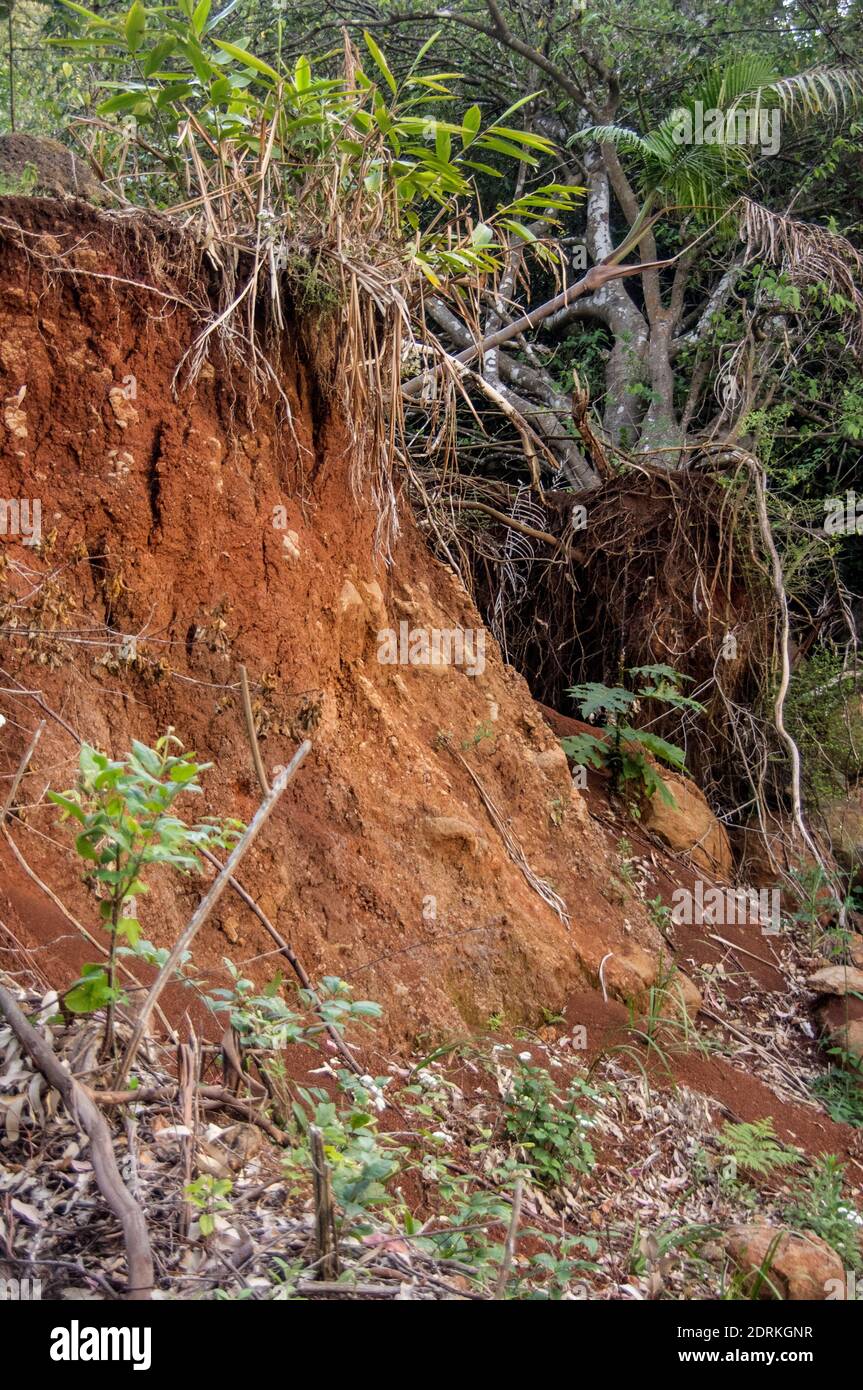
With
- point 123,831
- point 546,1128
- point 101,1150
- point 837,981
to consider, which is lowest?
point 546,1128

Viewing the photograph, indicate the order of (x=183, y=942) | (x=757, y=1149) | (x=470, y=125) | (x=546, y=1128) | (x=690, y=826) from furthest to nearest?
(x=690, y=826) < (x=470, y=125) < (x=757, y=1149) < (x=546, y=1128) < (x=183, y=942)

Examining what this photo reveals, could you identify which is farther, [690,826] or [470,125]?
[690,826]

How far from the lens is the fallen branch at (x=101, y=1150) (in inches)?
87.2

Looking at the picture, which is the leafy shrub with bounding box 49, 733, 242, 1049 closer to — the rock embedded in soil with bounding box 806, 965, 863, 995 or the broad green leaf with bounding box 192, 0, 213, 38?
Result: the broad green leaf with bounding box 192, 0, 213, 38

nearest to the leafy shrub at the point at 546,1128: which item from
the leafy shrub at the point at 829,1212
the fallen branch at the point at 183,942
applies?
the leafy shrub at the point at 829,1212

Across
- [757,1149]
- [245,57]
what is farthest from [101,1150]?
[245,57]

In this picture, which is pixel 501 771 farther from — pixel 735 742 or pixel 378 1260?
pixel 378 1260

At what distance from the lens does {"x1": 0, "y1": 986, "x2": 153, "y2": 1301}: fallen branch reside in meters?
2.21

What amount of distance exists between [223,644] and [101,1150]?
2367 millimetres

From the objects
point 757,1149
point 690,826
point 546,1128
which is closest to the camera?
point 546,1128

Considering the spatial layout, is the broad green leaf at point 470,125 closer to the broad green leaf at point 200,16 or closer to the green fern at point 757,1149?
the broad green leaf at point 200,16

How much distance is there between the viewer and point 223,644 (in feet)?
14.6

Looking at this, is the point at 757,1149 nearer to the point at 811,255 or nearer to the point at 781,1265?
the point at 781,1265

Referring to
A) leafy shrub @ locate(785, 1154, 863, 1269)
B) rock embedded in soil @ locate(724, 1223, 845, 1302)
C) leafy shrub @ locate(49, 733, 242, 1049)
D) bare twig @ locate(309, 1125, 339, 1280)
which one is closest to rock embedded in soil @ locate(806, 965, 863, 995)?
leafy shrub @ locate(785, 1154, 863, 1269)
